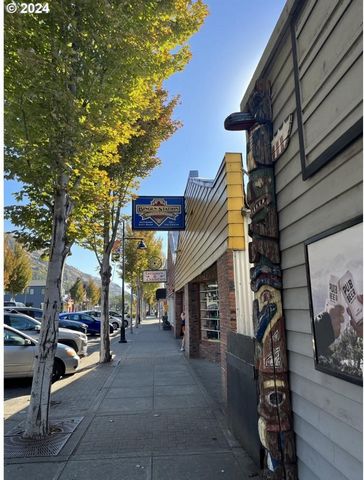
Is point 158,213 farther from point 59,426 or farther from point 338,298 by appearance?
point 338,298

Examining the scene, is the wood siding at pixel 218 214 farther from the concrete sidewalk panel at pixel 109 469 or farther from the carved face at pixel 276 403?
the concrete sidewalk panel at pixel 109 469

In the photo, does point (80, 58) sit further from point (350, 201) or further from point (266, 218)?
point (350, 201)

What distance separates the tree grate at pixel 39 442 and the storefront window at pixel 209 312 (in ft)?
21.0

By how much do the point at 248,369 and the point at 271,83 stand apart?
3121 millimetres

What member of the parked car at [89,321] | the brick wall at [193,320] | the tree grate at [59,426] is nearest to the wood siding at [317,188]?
the tree grate at [59,426]

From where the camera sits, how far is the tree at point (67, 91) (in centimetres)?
543

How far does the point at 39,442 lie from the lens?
5602 mm

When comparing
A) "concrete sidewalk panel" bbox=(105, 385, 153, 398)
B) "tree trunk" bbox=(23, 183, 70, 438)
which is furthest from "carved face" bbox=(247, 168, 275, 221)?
"concrete sidewalk panel" bbox=(105, 385, 153, 398)

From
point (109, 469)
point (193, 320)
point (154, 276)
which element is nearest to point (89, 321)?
point (154, 276)

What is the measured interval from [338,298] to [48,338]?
15.5 ft

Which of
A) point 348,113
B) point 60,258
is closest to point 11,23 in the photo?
point 60,258

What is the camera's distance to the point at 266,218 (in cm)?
388

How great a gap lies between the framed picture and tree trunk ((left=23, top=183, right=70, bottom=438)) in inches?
172

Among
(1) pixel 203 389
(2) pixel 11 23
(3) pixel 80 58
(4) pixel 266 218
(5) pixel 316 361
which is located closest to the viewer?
(5) pixel 316 361
